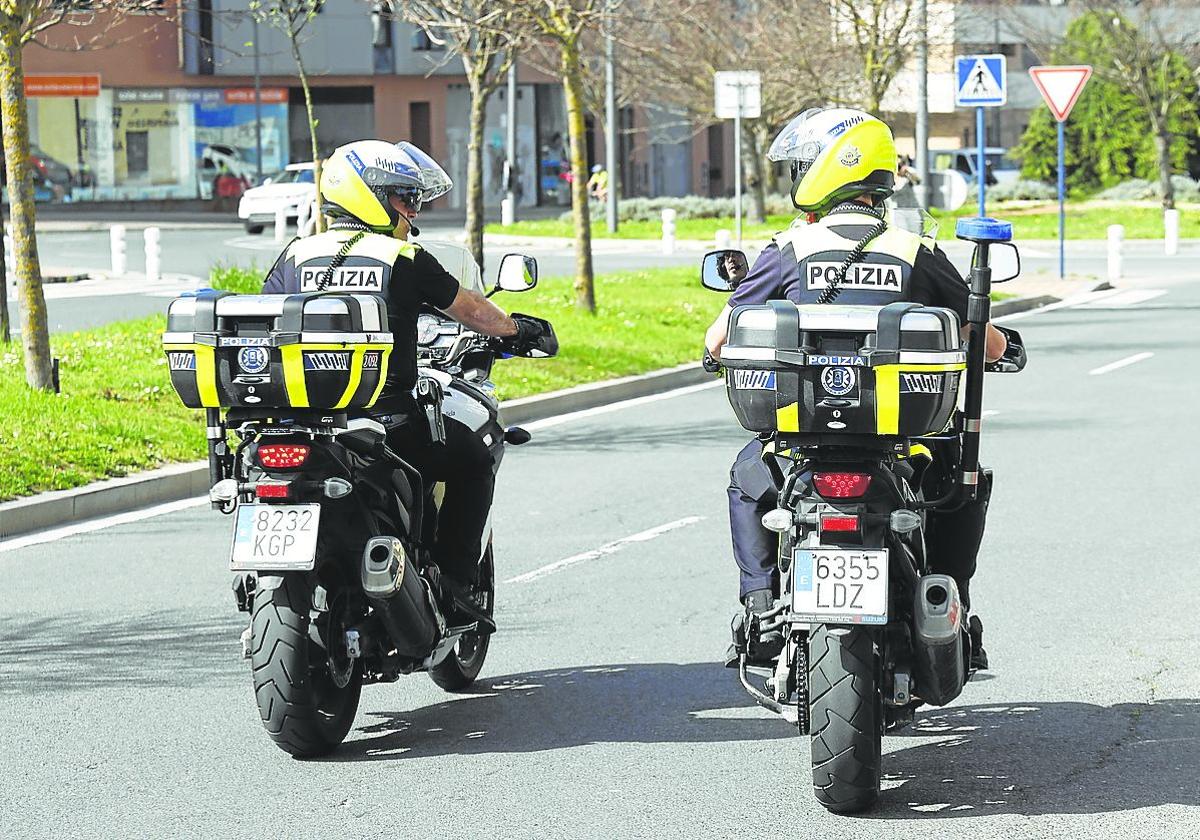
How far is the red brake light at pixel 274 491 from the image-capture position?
5.38 m

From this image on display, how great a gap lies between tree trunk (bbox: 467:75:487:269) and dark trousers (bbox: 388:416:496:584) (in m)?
13.2

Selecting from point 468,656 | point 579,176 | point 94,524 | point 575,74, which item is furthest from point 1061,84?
point 468,656

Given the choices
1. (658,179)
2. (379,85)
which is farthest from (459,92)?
(658,179)

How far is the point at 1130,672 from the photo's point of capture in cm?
679

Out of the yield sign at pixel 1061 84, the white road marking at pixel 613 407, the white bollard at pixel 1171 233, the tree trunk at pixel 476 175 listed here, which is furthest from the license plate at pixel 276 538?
the white bollard at pixel 1171 233

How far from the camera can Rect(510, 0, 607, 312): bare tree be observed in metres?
18.7

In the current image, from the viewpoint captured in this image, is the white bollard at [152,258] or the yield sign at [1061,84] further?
the white bollard at [152,258]

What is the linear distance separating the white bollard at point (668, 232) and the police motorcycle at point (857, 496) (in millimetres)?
29873

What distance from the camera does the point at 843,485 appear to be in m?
4.96

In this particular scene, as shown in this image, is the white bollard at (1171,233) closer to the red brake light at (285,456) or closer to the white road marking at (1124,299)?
the white road marking at (1124,299)

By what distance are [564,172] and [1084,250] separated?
1175 inches

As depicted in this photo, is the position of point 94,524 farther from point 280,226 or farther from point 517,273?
point 280,226

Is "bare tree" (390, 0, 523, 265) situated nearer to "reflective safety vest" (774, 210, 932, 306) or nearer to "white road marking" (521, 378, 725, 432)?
"white road marking" (521, 378, 725, 432)

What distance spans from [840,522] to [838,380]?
36 centimetres
